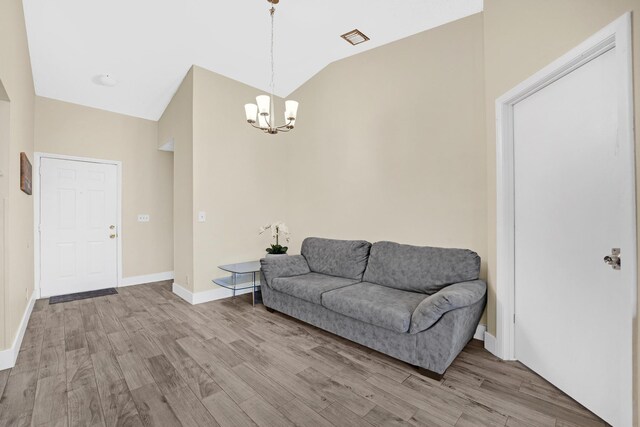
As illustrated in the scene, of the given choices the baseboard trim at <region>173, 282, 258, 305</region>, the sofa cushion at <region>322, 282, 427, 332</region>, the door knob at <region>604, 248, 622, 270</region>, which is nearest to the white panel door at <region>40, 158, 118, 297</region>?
the baseboard trim at <region>173, 282, 258, 305</region>

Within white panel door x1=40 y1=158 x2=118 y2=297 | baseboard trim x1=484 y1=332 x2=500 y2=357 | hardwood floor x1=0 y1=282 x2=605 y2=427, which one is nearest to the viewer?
hardwood floor x1=0 y1=282 x2=605 y2=427

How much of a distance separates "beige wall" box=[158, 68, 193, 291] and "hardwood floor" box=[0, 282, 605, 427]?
1.14 m

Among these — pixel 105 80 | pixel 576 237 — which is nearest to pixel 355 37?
pixel 576 237

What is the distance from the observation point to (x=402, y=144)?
10.5 feet

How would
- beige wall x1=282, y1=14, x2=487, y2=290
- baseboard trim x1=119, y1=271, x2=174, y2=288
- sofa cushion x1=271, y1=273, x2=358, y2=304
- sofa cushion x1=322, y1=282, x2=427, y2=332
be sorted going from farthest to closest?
1. baseboard trim x1=119, y1=271, x2=174, y2=288
2. sofa cushion x1=271, y1=273, x2=358, y2=304
3. beige wall x1=282, y1=14, x2=487, y2=290
4. sofa cushion x1=322, y1=282, x2=427, y2=332

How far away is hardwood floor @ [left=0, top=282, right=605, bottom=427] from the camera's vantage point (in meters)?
1.65

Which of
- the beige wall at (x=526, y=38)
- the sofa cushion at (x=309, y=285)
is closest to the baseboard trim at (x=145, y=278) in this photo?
the sofa cushion at (x=309, y=285)

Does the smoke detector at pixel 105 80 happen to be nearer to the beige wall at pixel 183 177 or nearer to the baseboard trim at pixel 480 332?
the beige wall at pixel 183 177

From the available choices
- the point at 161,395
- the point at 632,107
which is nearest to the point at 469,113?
the point at 632,107

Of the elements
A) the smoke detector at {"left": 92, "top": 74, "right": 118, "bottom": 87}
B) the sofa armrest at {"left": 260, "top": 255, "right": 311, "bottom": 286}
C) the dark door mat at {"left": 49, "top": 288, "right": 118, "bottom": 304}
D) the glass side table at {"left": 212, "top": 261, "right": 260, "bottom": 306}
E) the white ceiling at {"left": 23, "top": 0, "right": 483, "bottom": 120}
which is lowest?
the dark door mat at {"left": 49, "top": 288, "right": 118, "bottom": 304}

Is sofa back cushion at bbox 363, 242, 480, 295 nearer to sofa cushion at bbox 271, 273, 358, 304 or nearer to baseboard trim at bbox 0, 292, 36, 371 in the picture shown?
sofa cushion at bbox 271, 273, 358, 304

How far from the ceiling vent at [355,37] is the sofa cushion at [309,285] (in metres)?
2.80

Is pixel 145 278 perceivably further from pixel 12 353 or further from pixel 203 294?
pixel 12 353

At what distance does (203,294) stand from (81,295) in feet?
6.42
